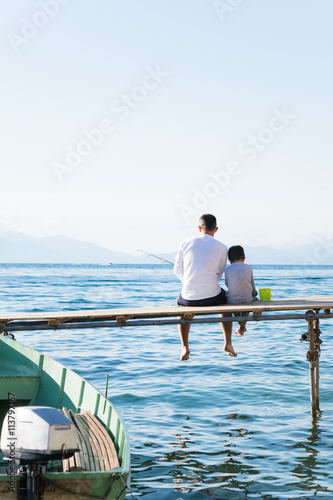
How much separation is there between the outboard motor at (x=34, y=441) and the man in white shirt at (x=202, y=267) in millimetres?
4391

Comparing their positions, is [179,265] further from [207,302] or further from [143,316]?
[143,316]

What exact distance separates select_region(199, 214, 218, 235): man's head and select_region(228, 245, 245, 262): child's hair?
0.57 m

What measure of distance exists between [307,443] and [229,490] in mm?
2312

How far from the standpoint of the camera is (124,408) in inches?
488

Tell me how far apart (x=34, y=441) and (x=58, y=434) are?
0.68 ft

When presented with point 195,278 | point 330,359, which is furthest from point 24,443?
point 330,359

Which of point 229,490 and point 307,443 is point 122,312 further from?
point 307,443

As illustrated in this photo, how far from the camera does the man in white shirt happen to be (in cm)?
972

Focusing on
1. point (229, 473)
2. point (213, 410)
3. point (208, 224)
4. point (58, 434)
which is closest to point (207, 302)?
point (208, 224)

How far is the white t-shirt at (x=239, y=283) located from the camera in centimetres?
997

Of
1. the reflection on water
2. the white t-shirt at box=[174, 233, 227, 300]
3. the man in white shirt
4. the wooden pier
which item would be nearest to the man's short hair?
the man in white shirt

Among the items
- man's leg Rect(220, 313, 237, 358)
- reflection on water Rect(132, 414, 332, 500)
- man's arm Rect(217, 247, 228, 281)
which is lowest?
reflection on water Rect(132, 414, 332, 500)

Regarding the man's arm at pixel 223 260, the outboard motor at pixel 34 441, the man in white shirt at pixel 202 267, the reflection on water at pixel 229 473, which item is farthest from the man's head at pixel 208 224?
the outboard motor at pixel 34 441

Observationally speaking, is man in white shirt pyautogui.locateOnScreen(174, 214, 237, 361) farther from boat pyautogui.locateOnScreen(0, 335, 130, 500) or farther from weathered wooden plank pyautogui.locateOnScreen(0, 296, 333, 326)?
boat pyautogui.locateOnScreen(0, 335, 130, 500)
